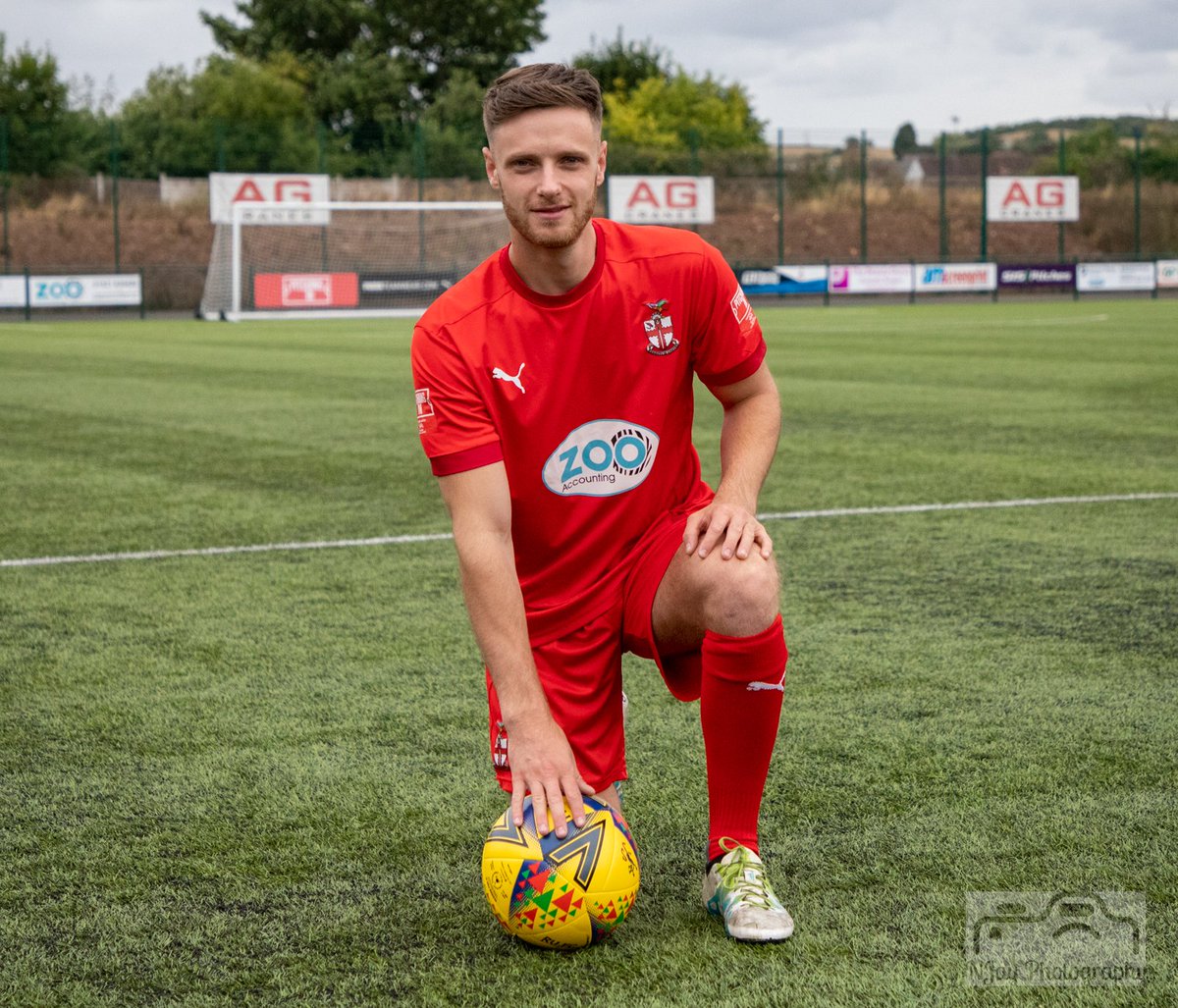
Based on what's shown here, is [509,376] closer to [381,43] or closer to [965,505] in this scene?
[965,505]

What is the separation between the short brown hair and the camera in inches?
113

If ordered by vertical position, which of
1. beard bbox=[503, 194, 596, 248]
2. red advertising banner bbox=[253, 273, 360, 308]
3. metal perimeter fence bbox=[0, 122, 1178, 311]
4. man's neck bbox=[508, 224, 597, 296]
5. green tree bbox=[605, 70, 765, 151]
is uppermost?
green tree bbox=[605, 70, 765, 151]

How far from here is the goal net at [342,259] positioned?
32.2 m

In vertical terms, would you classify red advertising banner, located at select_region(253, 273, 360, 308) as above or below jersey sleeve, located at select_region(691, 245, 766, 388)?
above

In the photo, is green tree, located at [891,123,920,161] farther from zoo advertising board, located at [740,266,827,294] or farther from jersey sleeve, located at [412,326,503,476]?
jersey sleeve, located at [412,326,503,476]

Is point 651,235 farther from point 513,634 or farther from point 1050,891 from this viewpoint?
point 1050,891

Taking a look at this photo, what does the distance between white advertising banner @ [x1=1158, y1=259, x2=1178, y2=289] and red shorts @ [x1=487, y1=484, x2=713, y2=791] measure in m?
37.5

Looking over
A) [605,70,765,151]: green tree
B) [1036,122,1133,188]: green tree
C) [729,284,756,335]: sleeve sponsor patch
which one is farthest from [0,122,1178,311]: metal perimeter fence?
[729,284,756,335]: sleeve sponsor patch

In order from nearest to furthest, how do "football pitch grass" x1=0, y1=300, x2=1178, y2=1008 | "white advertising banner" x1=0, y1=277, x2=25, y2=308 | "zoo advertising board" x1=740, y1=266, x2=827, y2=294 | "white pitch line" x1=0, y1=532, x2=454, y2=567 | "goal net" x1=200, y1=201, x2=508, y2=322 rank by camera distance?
"football pitch grass" x1=0, y1=300, x2=1178, y2=1008, "white pitch line" x1=0, y1=532, x2=454, y2=567, "white advertising banner" x1=0, y1=277, x2=25, y2=308, "goal net" x1=200, y1=201, x2=508, y2=322, "zoo advertising board" x1=740, y1=266, x2=827, y2=294

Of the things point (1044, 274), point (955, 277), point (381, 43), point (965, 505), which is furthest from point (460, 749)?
point (381, 43)

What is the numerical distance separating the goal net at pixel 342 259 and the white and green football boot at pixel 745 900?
93.2ft

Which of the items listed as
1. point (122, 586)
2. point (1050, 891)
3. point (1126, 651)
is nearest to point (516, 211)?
point (1050, 891)

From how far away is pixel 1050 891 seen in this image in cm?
292

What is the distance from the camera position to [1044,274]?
37.3 metres
